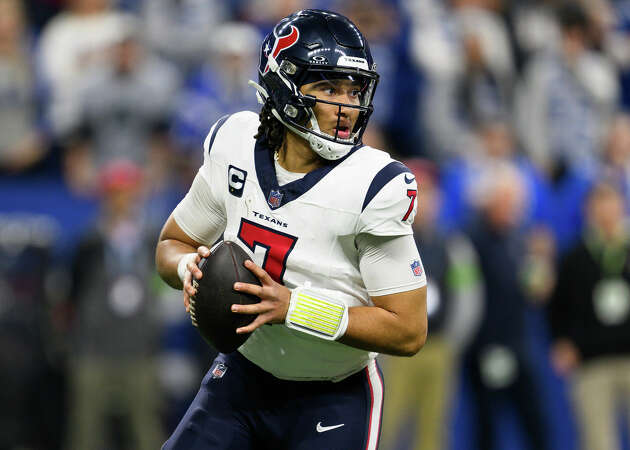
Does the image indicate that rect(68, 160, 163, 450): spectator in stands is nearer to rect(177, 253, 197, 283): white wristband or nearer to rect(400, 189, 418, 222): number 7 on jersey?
rect(177, 253, 197, 283): white wristband

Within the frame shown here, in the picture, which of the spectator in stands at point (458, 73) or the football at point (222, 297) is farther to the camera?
the spectator in stands at point (458, 73)

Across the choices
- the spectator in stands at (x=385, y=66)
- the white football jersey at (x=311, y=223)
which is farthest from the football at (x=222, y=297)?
the spectator in stands at (x=385, y=66)

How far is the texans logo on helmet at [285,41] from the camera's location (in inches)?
128

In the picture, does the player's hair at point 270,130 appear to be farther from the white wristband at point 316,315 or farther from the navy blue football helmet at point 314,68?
the white wristband at point 316,315

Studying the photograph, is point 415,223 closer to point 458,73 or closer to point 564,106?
point 458,73

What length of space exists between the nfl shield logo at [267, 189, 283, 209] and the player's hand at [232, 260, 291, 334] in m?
0.22

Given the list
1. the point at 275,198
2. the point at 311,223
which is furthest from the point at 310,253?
the point at 275,198

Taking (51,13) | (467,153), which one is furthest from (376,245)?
(51,13)

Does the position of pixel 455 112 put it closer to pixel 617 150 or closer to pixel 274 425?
pixel 617 150

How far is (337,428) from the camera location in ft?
10.8

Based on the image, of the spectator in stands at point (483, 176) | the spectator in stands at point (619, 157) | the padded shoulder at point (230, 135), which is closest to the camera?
the padded shoulder at point (230, 135)

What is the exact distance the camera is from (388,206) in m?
3.09

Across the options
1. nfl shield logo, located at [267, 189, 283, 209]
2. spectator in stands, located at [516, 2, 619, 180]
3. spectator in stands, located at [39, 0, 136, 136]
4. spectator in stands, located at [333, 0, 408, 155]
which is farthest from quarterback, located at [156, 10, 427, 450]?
spectator in stands, located at [516, 2, 619, 180]

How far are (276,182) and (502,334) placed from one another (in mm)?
4259
